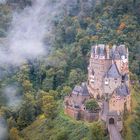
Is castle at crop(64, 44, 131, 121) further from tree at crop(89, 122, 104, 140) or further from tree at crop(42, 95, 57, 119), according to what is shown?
tree at crop(89, 122, 104, 140)

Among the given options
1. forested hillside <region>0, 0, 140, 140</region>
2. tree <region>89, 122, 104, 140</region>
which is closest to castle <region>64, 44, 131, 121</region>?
forested hillside <region>0, 0, 140, 140</region>

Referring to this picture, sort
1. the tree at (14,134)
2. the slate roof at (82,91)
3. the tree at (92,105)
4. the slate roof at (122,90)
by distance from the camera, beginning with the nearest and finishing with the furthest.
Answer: the slate roof at (122,90) → the tree at (92,105) → the slate roof at (82,91) → the tree at (14,134)

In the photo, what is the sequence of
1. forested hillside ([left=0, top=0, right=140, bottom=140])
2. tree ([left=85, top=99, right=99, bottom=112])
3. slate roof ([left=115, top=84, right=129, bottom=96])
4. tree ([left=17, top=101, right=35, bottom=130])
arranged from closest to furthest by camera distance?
slate roof ([left=115, top=84, right=129, bottom=96]), tree ([left=85, top=99, right=99, bottom=112]), forested hillside ([left=0, top=0, right=140, bottom=140]), tree ([left=17, top=101, right=35, bottom=130])

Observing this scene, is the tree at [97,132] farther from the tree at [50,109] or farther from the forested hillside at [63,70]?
the tree at [50,109]

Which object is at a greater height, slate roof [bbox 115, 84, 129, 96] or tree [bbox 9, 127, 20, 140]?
slate roof [bbox 115, 84, 129, 96]

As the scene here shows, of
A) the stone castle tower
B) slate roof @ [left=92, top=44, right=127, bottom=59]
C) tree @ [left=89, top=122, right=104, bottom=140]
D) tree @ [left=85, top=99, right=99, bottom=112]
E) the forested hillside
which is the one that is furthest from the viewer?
slate roof @ [left=92, top=44, right=127, bottom=59]

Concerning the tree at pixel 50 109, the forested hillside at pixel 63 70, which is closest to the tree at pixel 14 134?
the forested hillside at pixel 63 70

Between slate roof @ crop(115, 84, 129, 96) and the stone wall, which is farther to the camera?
the stone wall

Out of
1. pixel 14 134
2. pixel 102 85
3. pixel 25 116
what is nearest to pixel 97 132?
pixel 102 85

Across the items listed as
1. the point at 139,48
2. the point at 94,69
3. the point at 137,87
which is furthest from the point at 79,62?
the point at 94,69
